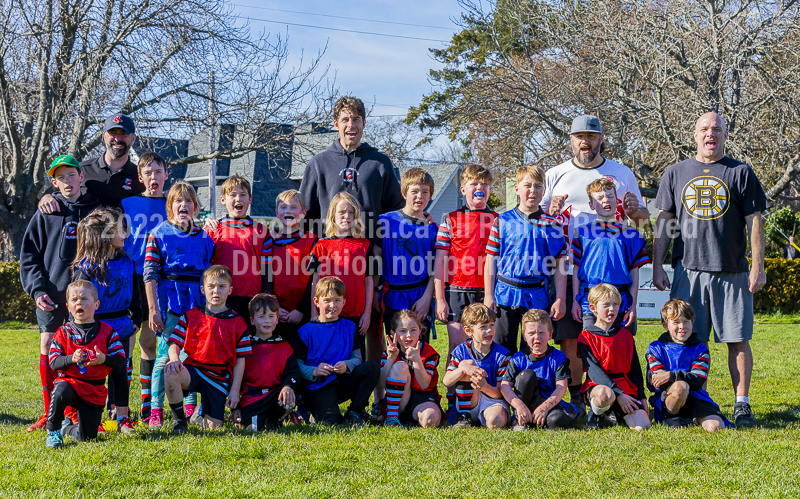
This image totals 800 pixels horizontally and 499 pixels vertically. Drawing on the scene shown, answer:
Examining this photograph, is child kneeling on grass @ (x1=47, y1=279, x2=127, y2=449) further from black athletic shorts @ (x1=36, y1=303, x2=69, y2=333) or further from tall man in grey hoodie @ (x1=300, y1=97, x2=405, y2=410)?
tall man in grey hoodie @ (x1=300, y1=97, x2=405, y2=410)

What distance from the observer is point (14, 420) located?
5207mm

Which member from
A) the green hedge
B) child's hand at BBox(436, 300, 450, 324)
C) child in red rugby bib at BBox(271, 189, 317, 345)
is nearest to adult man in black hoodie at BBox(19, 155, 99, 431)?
child in red rugby bib at BBox(271, 189, 317, 345)

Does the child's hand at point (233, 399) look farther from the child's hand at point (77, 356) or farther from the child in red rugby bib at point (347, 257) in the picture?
the child's hand at point (77, 356)

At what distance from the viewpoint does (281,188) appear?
26.9 m

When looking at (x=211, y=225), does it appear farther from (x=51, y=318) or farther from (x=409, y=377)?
(x=409, y=377)

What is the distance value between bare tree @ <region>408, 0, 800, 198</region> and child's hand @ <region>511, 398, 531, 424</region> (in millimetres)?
9947

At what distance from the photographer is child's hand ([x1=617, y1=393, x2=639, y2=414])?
4766mm

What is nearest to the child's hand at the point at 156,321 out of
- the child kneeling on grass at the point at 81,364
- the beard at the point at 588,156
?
the child kneeling on grass at the point at 81,364

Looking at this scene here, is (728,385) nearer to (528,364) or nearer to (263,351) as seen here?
(528,364)

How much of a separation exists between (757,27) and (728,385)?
8931 millimetres

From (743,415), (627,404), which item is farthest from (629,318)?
(743,415)

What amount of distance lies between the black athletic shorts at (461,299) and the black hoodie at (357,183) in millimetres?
832

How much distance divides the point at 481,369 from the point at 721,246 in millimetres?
2129

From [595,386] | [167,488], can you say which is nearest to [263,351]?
[167,488]
